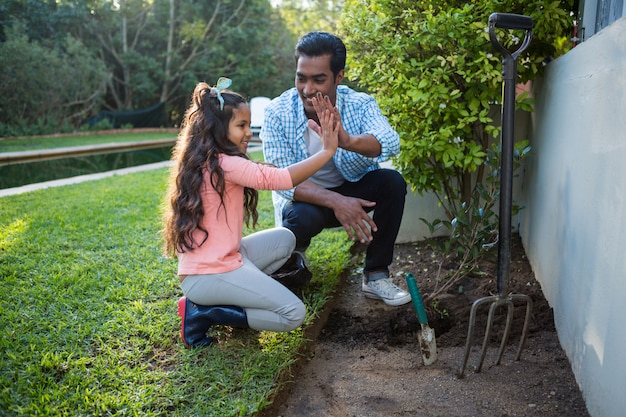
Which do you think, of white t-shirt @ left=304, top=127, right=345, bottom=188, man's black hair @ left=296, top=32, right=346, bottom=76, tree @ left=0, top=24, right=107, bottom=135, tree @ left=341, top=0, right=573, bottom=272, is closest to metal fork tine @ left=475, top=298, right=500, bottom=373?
tree @ left=341, top=0, right=573, bottom=272

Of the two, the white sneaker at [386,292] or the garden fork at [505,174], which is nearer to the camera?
the garden fork at [505,174]

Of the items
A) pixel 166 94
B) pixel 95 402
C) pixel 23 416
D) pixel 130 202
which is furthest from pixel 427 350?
pixel 166 94

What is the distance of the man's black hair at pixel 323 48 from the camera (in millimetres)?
3023

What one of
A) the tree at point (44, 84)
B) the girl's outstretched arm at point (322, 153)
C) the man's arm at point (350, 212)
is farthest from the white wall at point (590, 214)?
the tree at point (44, 84)

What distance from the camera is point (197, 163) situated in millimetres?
2459

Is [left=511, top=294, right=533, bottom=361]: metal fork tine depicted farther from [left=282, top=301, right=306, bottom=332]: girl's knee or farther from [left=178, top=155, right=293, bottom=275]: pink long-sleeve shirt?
[left=178, top=155, right=293, bottom=275]: pink long-sleeve shirt

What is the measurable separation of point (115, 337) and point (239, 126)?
105 cm

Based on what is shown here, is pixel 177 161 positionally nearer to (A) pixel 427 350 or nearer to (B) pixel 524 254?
(A) pixel 427 350

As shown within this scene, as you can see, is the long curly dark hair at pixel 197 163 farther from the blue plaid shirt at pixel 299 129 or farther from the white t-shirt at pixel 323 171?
the white t-shirt at pixel 323 171

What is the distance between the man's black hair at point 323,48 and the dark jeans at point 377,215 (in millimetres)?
614

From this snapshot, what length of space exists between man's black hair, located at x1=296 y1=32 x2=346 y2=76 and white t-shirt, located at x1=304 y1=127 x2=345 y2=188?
0.37 m

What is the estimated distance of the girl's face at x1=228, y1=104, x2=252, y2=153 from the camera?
252 cm

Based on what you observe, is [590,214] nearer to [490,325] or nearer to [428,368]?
[490,325]

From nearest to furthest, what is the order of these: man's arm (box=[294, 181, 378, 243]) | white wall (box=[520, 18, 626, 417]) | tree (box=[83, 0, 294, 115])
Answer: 1. white wall (box=[520, 18, 626, 417])
2. man's arm (box=[294, 181, 378, 243])
3. tree (box=[83, 0, 294, 115])
